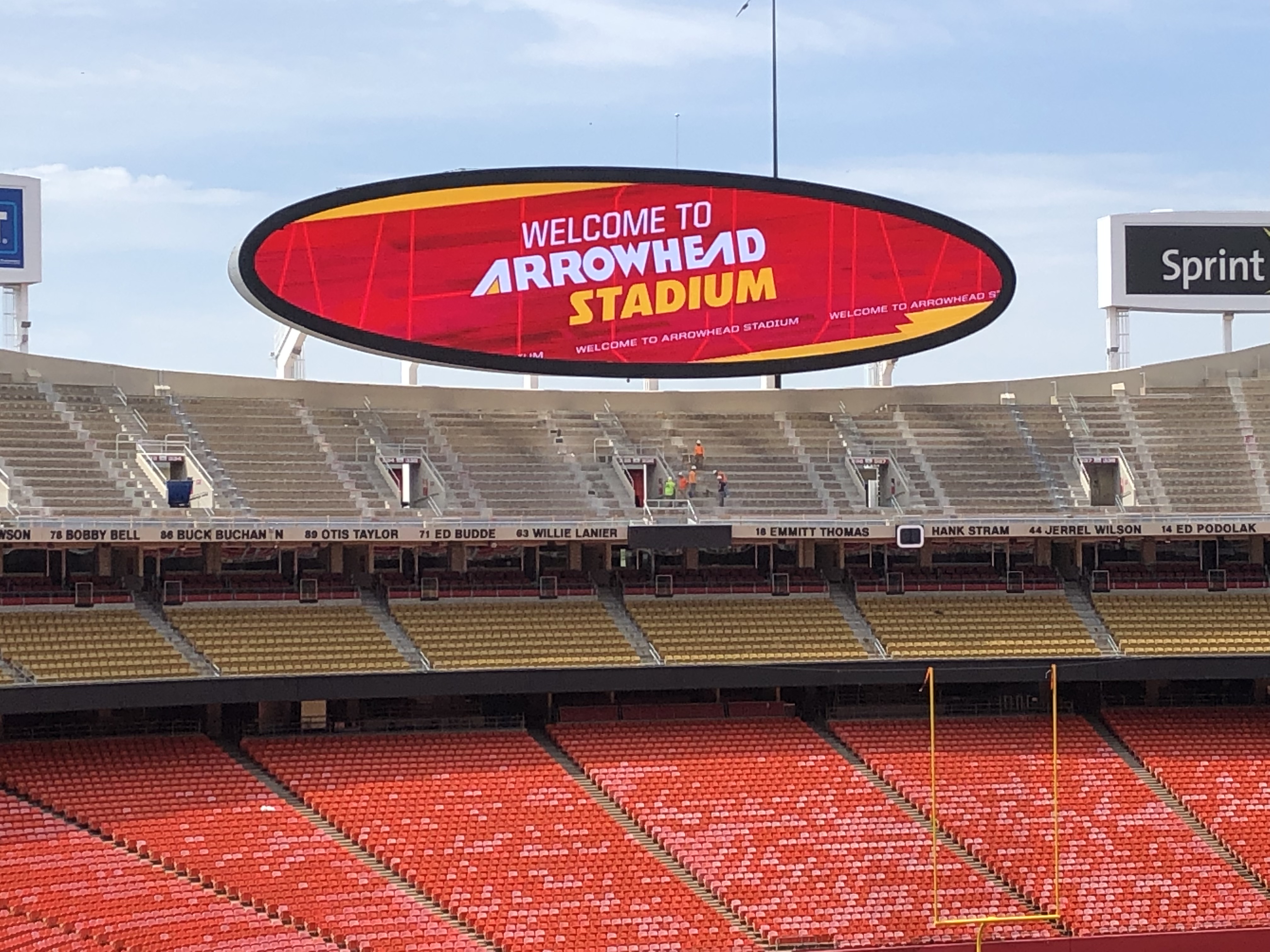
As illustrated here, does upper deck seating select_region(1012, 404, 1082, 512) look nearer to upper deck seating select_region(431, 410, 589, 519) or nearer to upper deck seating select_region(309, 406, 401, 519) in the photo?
upper deck seating select_region(431, 410, 589, 519)

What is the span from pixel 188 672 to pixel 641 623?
10.2 metres

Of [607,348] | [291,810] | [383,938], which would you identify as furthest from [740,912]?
[607,348]

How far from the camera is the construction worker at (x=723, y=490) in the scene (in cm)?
4475

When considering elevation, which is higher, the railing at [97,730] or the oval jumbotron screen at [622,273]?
the oval jumbotron screen at [622,273]

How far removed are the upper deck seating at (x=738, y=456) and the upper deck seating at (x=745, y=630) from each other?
88.1 inches

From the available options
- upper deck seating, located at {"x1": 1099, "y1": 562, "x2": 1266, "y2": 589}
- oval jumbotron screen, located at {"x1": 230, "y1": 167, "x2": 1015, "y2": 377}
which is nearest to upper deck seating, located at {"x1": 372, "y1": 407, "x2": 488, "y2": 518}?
oval jumbotron screen, located at {"x1": 230, "y1": 167, "x2": 1015, "y2": 377}

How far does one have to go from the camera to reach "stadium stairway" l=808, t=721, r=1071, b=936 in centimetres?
3528

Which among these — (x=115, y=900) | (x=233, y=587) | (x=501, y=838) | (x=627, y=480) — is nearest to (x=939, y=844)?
(x=501, y=838)

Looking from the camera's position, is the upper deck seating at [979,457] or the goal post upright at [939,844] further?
the upper deck seating at [979,457]

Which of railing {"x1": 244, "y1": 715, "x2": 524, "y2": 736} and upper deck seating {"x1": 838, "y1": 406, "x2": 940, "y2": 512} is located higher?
upper deck seating {"x1": 838, "y1": 406, "x2": 940, "y2": 512}

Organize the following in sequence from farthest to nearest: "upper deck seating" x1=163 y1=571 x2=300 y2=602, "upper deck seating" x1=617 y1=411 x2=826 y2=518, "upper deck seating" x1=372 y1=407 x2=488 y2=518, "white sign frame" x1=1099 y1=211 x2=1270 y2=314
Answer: "white sign frame" x1=1099 y1=211 x2=1270 y2=314, "upper deck seating" x1=617 y1=411 x2=826 y2=518, "upper deck seating" x1=372 y1=407 x2=488 y2=518, "upper deck seating" x1=163 y1=571 x2=300 y2=602

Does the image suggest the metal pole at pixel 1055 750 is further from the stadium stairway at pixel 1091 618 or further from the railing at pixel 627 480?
the railing at pixel 627 480

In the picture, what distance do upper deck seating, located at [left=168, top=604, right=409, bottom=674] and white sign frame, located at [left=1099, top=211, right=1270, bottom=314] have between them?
2164cm

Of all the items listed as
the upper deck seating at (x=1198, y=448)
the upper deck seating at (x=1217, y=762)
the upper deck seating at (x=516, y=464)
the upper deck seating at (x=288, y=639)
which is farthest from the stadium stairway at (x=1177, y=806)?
the upper deck seating at (x=288, y=639)
